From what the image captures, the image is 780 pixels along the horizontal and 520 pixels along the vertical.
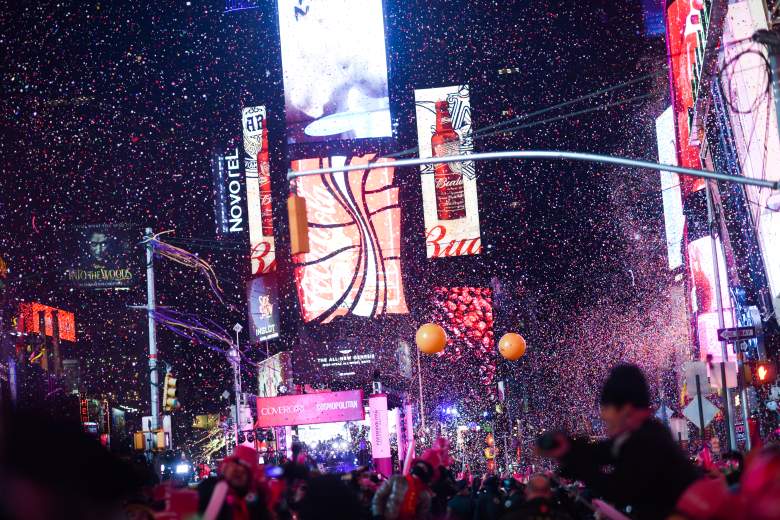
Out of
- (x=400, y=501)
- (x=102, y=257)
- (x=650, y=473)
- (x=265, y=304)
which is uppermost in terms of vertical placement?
(x=102, y=257)

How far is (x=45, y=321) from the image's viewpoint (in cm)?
4325

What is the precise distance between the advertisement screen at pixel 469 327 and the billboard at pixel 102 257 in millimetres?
31192

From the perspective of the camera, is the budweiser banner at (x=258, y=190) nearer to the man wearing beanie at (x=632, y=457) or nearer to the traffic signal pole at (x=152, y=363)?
the traffic signal pole at (x=152, y=363)

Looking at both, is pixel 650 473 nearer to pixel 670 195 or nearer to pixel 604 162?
pixel 604 162

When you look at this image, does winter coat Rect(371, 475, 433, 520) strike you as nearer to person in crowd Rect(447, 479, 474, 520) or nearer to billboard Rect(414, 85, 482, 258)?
person in crowd Rect(447, 479, 474, 520)

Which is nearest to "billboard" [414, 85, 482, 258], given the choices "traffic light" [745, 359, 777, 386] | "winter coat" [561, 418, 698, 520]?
"traffic light" [745, 359, 777, 386]

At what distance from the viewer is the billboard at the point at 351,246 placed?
5022 cm

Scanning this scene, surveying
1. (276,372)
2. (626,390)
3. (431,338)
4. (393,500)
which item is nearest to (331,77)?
(276,372)

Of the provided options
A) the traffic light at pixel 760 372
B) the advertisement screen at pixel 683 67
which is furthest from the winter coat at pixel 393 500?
the advertisement screen at pixel 683 67

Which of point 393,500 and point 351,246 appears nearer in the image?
point 393,500

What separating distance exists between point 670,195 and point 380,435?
37.0 m

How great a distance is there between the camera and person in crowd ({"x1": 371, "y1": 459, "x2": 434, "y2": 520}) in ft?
32.9

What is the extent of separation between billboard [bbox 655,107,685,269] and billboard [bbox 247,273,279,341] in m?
22.8

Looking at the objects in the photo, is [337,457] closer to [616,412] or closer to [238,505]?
[238,505]
